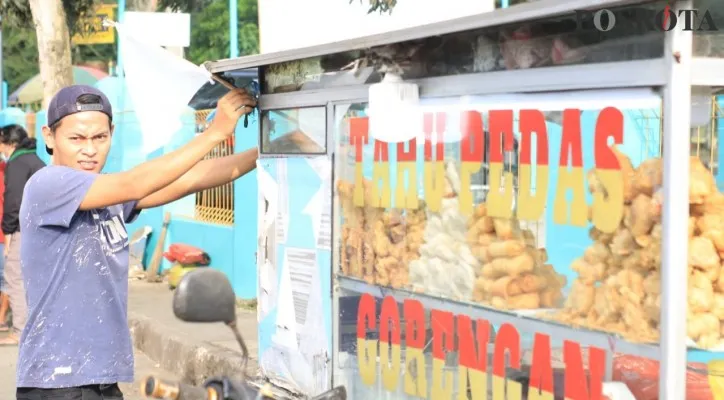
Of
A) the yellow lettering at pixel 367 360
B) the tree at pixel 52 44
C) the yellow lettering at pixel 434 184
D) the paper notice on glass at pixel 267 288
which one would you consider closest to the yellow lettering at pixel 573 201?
the yellow lettering at pixel 434 184

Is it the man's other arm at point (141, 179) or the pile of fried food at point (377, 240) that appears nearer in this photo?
the man's other arm at point (141, 179)

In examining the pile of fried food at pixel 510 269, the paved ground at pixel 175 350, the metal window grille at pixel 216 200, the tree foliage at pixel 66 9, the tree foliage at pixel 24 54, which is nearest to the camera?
the pile of fried food at pixel 510 269

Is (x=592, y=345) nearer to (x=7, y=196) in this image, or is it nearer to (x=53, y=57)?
(x=7, y=196)

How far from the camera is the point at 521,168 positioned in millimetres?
3396

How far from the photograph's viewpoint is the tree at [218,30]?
3759cm

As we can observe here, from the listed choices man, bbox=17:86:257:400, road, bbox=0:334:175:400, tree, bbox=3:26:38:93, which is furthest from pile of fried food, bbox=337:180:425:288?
tree, bbox=3:26:38:93

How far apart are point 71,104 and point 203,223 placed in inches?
354

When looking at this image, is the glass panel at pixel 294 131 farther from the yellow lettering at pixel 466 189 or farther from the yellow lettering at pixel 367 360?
the yellow lettering at pixel 466 189

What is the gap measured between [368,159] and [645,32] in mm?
1614

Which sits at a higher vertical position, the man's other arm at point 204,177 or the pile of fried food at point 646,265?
the man's other arm at point 204,177

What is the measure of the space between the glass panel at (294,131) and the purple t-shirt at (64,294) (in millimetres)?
1377

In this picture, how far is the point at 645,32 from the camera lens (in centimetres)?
286

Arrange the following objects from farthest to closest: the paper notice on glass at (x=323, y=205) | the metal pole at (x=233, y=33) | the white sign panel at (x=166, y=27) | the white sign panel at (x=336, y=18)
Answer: the white sign panel at (x=166, y=27), the metal pole at (x=233, y=33), the white sign panel at (x=336, y=18), the paper notice on glass at (x=323, y=205)

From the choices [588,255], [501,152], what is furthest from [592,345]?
[501,152]
